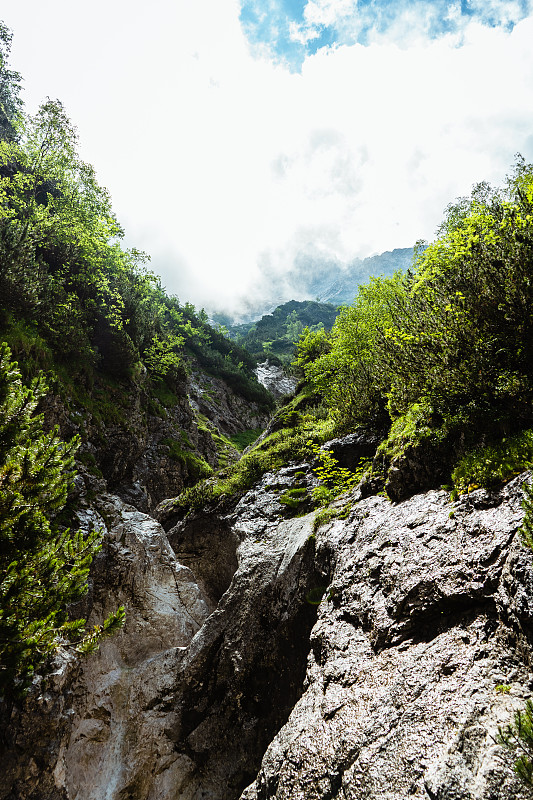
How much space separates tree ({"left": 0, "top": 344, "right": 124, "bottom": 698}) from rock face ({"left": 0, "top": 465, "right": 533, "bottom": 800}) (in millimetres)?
2468

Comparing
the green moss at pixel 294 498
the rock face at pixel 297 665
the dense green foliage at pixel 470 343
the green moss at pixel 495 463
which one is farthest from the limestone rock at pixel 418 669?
the green moss at pixel 294 498

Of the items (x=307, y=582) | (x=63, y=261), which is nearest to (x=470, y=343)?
(x=307, y=582)

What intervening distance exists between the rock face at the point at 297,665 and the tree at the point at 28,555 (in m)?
2.47

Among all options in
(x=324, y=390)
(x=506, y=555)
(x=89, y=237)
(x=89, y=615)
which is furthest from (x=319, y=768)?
(x=89, y=237)

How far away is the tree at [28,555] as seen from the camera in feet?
18.2

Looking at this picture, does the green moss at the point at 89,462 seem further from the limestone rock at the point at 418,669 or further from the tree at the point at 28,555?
the limestone rock at the point at 418,669

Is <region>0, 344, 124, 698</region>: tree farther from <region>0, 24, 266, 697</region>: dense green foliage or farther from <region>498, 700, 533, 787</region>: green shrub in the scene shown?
<region>498, 700, 533, 787</region>: green shrub

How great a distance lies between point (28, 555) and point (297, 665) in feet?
20.3

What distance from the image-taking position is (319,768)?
4520 mm

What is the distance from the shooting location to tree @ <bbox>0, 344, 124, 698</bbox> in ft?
18.2

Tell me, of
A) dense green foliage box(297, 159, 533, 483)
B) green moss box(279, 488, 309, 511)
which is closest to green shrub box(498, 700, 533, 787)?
dense green foliage box(297, 159, 533, 483)

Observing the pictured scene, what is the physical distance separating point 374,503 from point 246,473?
735cm

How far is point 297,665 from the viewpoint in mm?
7668

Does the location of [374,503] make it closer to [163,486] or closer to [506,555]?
[506,555]
